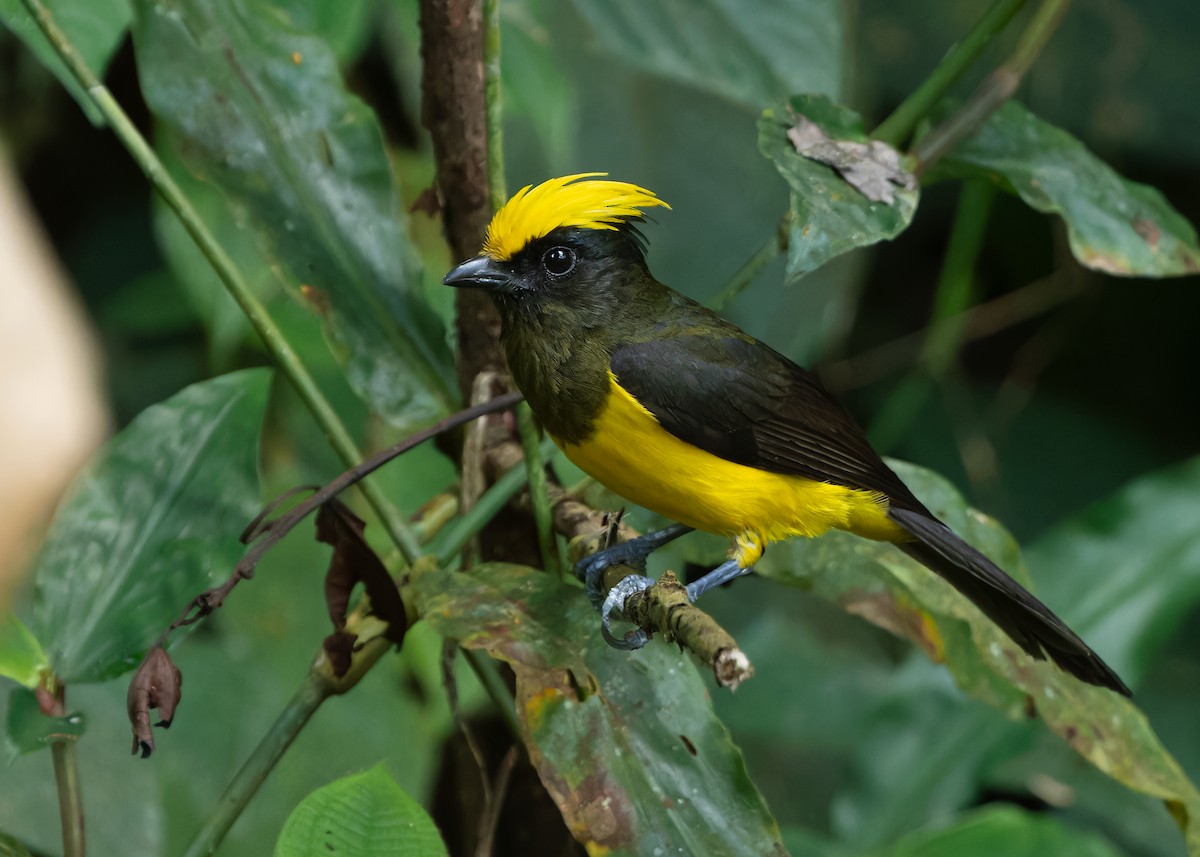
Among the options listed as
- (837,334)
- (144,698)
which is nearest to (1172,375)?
(837,334)

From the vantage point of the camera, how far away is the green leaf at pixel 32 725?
1.16 metres

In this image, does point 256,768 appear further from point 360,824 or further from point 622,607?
point 622,607

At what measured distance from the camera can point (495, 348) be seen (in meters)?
1.54

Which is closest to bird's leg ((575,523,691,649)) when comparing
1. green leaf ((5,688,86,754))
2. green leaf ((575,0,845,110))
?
green leaf ((5,688,86,754))

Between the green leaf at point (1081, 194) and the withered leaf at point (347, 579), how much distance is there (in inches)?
32.9

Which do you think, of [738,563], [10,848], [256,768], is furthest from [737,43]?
[10,848]

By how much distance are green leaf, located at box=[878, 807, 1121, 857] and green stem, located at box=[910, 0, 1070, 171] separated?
0.93m

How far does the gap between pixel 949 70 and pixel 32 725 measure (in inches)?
46.5

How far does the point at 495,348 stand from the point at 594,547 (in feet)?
1.12

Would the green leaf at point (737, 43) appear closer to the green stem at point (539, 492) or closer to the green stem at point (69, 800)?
the green stem at point (539, 492)

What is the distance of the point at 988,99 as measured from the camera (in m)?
1.49

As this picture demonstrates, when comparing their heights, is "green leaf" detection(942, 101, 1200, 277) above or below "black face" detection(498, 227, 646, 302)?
below

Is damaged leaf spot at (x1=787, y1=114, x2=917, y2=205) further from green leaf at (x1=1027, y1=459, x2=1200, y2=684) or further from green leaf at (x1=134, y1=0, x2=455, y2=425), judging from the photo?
green leaf at (x1=1027, y1=459, x2=1200, y2=684)

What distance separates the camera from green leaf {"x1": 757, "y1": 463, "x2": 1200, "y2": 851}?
137cm
